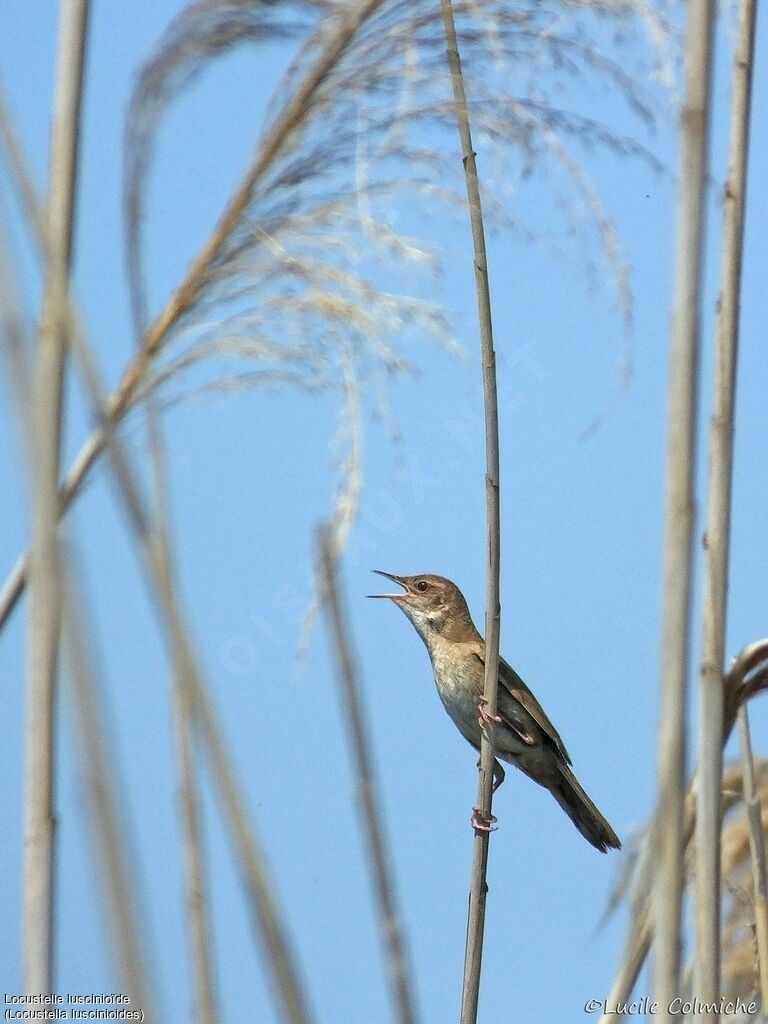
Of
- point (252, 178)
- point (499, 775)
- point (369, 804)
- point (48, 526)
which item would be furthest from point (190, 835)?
point (499, 775)

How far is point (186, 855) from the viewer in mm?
2004

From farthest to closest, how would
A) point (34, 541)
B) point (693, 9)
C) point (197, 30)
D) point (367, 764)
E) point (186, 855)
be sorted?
point (197, 30), point (186, 855), point (367, 764), point (693, 9), point (34, 541)

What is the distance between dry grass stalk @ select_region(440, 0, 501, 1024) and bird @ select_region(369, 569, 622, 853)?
1.78m

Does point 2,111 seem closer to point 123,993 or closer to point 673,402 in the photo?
point 673,402

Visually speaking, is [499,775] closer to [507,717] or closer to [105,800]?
[507,717]

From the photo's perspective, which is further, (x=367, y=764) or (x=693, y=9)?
(x=367, y=764)

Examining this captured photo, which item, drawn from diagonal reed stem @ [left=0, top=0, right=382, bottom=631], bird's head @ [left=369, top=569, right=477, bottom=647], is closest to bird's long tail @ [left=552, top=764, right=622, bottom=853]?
bird's head @ [left=369, top=569, right=477, bottom=647]

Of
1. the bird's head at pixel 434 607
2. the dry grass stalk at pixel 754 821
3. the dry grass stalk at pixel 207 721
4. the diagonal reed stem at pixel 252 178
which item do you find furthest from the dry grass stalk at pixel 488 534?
the bird's head at pixel 434 607

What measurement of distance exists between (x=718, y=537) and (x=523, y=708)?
110 inches

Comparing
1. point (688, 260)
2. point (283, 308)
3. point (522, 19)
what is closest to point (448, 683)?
point (283, 308)

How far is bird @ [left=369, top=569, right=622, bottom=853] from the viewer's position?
451 cm

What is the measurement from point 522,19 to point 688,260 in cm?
147

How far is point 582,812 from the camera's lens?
451 cm

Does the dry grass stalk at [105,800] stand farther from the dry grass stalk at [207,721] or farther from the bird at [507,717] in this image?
the bird at [507,717]
